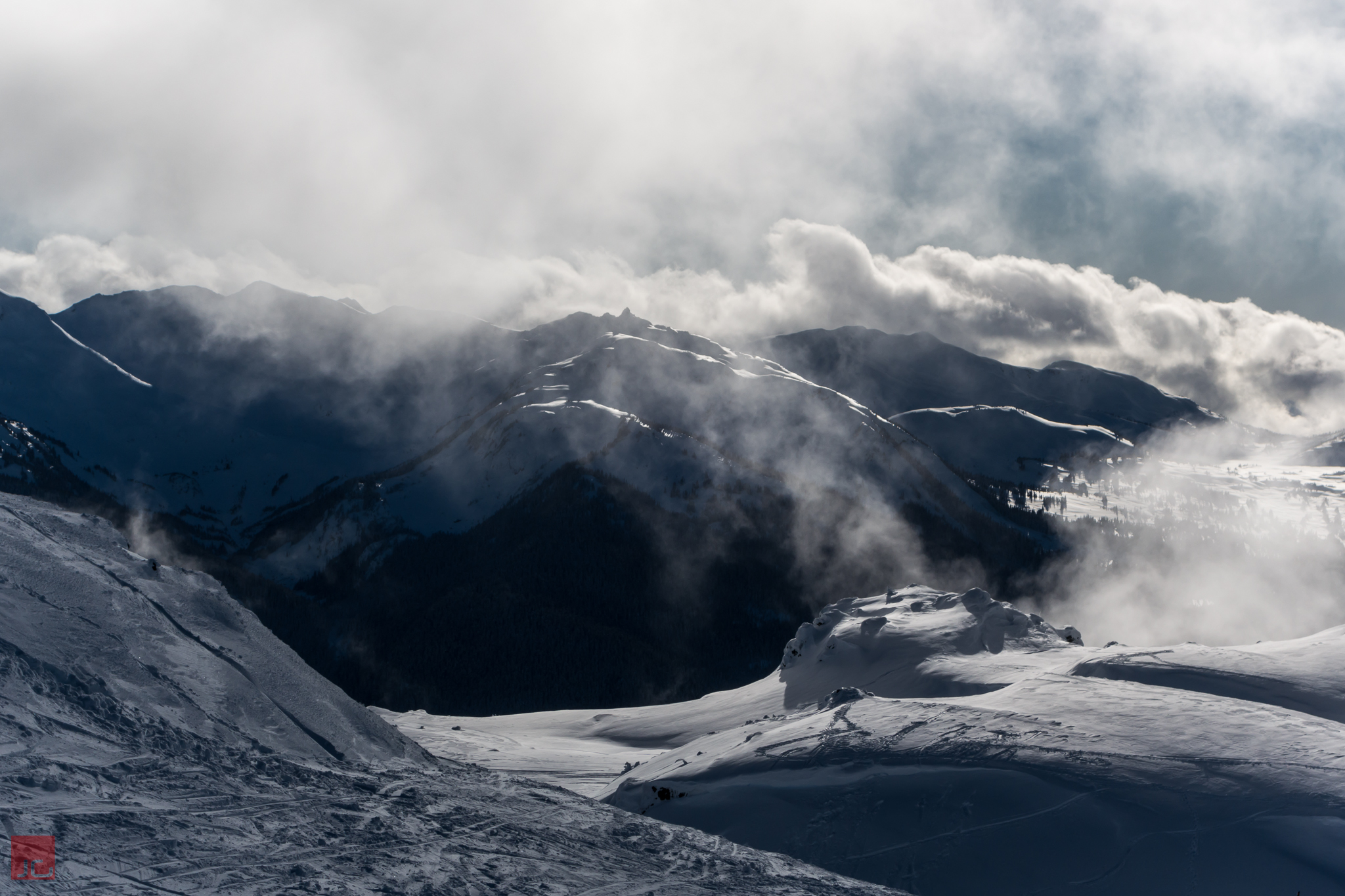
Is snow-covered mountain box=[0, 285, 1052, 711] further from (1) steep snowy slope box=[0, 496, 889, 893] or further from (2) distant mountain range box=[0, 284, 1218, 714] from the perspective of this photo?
(1) steep snowy slope box=[0, 496, 889, 893]

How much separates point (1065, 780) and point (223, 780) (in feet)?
50.3

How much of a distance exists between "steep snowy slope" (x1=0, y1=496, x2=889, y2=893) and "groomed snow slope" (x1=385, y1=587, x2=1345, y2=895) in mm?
6081

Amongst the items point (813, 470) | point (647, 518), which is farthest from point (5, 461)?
point (813, 470)

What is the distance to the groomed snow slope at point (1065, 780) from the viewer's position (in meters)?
15.4

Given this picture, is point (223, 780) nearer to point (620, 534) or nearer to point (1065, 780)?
point (1065, 780)

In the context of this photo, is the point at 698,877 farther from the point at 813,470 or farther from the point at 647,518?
the point at 813,470

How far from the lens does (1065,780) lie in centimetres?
1753

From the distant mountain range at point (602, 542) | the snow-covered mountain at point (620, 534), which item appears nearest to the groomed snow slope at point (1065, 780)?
the distant mountain range at point (602, 542)

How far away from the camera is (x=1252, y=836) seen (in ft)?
50.5

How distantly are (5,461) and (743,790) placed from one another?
216230 millimetres

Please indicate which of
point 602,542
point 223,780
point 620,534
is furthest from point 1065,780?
point 620,534

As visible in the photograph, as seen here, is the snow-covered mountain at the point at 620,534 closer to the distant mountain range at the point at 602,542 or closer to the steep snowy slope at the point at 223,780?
the distant mountain range at the point at 602,542

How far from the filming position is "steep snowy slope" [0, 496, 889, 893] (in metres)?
8.55

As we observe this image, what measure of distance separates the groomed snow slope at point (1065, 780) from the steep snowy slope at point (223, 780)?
608 centimetres
